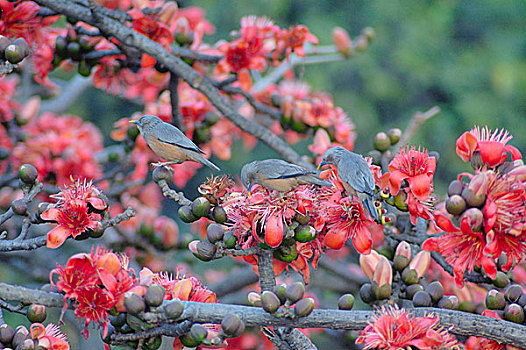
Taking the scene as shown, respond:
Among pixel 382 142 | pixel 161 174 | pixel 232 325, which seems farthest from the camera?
pixel 382 142

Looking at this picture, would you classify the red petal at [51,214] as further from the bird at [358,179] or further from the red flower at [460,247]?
the red flower at [460,247]

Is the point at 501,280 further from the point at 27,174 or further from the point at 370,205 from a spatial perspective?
the point at 27,174

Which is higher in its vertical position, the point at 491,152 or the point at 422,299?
the point at 491,152

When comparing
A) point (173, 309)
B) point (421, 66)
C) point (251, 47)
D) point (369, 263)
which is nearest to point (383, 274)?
point (369, 263)

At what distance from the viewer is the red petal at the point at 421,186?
864 mm

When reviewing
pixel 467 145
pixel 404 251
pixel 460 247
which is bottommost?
pixel 404 251

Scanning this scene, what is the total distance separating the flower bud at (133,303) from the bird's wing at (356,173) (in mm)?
326

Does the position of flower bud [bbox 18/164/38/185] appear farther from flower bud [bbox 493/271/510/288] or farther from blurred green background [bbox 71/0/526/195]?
blurred green background [bbox 71/0/526/195]

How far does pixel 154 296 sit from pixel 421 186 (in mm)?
406

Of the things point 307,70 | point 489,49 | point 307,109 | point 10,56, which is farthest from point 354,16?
point 10,56

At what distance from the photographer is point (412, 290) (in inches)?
38.1

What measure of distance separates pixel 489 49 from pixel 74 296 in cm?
455

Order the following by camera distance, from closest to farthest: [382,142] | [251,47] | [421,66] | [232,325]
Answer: [232,325]
[382,142]
[251,47]
[421,66]

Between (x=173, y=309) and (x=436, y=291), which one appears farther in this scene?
(x=436, y=291)
